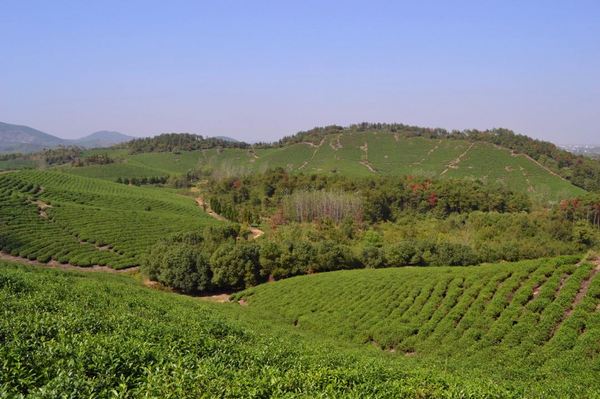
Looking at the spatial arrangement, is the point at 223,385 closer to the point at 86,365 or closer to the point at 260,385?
the point at 260,385

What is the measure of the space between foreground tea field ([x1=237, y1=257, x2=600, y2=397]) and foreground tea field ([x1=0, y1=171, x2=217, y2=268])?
33103 mm

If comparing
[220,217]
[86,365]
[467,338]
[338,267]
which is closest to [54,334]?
[86,365]

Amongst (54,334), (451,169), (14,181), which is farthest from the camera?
(451,169)

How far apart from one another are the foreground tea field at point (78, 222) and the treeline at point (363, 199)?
1773cm

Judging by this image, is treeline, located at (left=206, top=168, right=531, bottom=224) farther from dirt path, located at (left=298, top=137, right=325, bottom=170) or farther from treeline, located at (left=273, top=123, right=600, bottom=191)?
dirt path, located at (left=298, top=137, right=325, bottom=170)

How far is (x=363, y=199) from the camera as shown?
302 feet

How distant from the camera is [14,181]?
86.9 meters

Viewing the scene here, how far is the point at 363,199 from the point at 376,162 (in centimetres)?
7693

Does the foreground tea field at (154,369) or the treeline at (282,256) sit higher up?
the foreground tea field at (154,369)

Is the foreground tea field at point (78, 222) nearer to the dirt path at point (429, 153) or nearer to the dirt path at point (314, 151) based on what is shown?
the dirt path at point (314, 151)

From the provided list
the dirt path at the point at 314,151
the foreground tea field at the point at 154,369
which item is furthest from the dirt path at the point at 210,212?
the foreground tea field at the point at 154,369

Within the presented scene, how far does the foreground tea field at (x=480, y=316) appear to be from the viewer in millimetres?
17734

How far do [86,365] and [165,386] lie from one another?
6.11ft

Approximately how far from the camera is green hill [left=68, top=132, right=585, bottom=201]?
13138cm
